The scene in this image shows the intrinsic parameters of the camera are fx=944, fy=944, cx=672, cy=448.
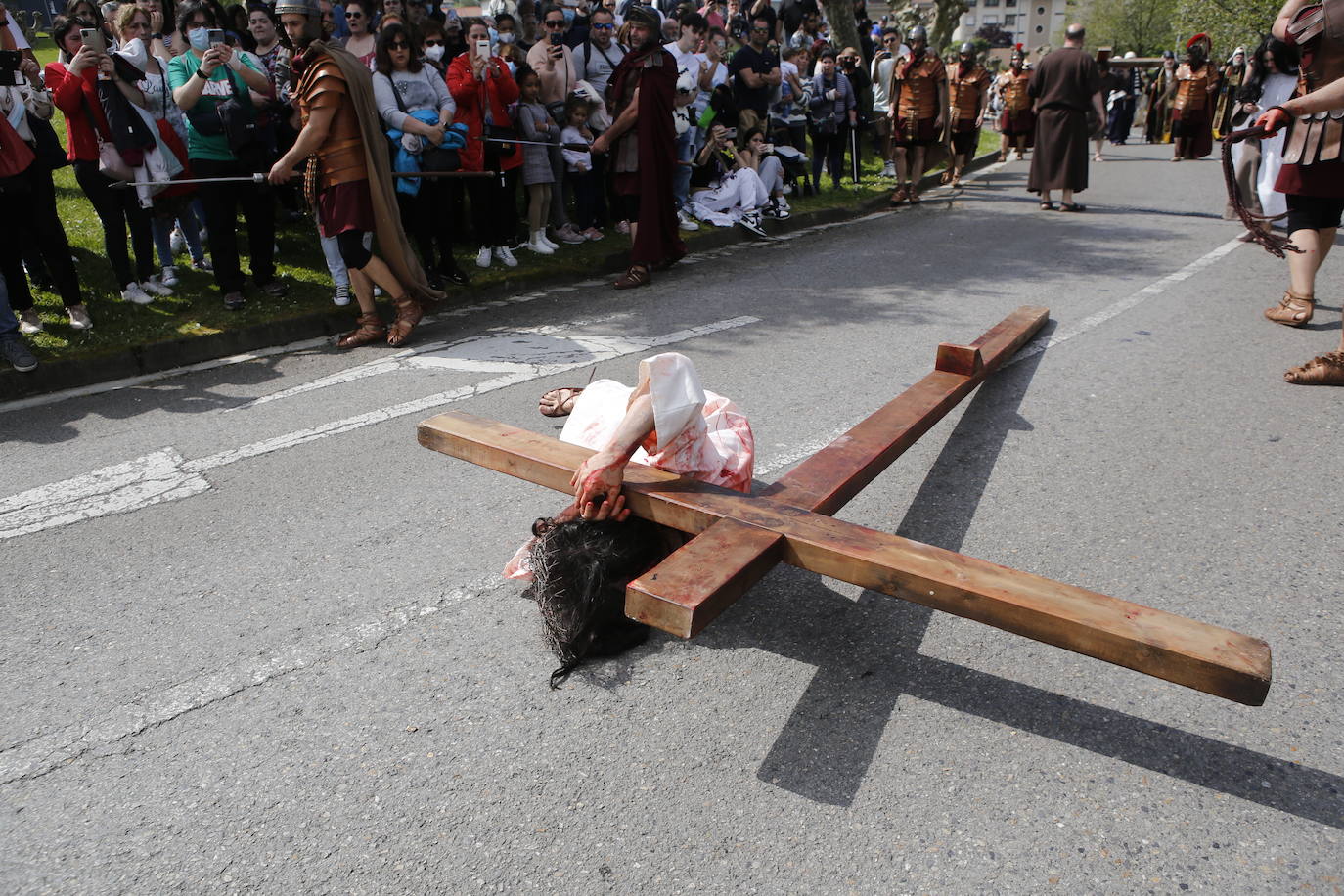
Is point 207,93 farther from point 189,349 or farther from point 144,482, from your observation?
point 144,482

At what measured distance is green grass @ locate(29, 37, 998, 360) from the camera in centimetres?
568

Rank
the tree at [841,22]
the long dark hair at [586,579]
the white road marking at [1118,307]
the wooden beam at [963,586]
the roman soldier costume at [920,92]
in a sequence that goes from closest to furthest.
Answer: the wooden beam at [963,586], the long dark hair at [586,579], the white road marking at [1118,307], the roman soldier costume at [920,92], the tree at [841,22]

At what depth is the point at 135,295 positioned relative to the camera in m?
6.31

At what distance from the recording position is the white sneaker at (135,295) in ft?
20.6

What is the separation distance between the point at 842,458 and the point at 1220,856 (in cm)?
133

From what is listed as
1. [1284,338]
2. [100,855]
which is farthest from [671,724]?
[1284,338]

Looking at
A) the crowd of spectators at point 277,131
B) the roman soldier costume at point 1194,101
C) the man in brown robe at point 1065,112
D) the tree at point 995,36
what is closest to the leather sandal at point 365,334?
the crowd of spectators at point 277,131

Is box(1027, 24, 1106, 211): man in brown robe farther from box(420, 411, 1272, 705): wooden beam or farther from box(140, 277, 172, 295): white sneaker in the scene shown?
box(420, 411, 1272, 705): wooden beam

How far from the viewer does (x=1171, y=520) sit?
3.32m

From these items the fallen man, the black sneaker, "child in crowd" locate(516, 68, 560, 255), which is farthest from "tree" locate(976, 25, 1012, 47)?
the fallen man

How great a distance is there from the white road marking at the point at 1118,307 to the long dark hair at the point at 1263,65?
136 cm

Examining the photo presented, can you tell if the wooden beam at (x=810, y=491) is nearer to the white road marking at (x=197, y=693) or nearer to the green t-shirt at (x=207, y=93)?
the white road marking at (x=197, y=693)

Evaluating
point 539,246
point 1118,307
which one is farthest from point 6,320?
point 1118,307

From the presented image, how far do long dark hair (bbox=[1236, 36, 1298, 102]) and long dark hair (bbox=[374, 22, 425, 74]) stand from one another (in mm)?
5210
